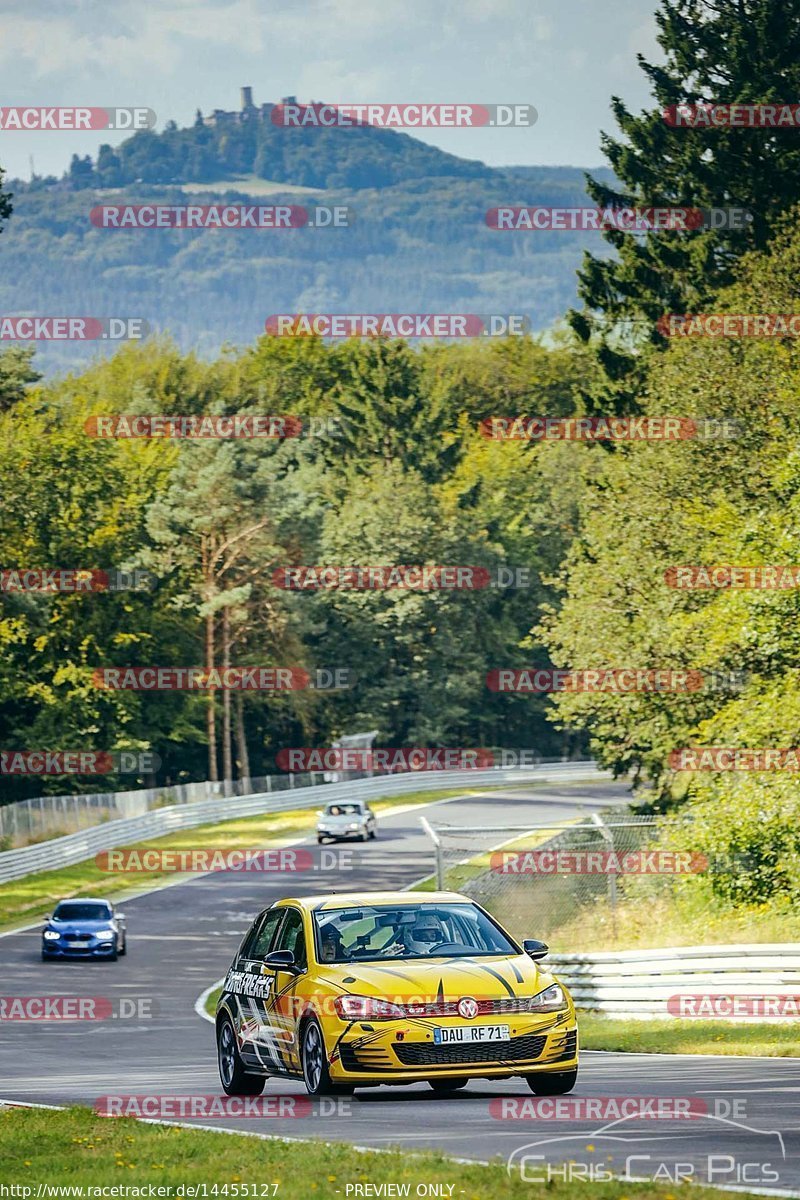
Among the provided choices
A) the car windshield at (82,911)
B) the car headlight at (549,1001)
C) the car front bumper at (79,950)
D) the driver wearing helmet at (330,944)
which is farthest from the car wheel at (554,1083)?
the car windshield at (82,911)

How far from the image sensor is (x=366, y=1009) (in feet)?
43.1

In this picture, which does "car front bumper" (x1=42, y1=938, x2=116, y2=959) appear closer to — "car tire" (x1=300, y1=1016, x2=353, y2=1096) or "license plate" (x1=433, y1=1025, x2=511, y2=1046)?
"car tire" (x1=300, y1=1016, x2=353, y2=1096)

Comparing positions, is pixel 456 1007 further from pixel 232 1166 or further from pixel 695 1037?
pixel 695 1037

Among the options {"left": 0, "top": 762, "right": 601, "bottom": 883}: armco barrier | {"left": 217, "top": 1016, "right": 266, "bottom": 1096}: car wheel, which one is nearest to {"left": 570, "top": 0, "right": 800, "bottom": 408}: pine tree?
{"left": 0, "top": 762, "right": 601, "bottom": 883}: armco barrier

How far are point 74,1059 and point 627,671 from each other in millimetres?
22215

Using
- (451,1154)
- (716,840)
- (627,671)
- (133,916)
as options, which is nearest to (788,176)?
(627,671)

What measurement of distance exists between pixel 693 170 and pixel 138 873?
84.5 ft

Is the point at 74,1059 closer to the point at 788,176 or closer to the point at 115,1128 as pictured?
the point at 115,1128

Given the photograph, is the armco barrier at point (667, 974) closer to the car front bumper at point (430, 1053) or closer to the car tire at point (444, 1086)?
the car tire at point (444, 1086)

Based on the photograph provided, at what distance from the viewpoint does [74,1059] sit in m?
21.2

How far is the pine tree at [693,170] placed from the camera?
180 ft

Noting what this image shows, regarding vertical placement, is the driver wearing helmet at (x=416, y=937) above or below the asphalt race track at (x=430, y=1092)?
above

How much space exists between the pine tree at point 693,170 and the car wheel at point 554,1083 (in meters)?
41.2

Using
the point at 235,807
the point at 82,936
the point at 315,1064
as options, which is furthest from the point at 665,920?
the point at 235,807
